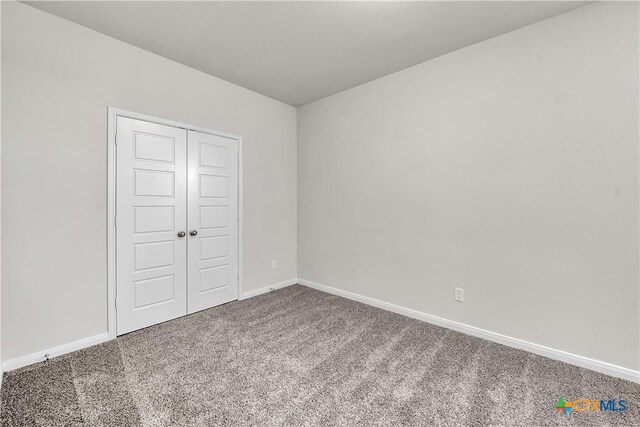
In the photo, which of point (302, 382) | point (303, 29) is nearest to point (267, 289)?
point (302, 382)

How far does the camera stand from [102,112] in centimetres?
253

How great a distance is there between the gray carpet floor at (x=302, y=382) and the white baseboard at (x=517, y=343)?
0.21 feet

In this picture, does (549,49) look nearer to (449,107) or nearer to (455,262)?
(449,107)

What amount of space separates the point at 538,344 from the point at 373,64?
308cm

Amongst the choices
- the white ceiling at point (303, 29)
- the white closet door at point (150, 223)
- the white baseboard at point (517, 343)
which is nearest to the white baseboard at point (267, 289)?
the white closet door at point (150, 223)

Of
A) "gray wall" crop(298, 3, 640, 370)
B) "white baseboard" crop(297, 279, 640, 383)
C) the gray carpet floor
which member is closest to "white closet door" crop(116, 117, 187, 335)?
the gray carpet floor

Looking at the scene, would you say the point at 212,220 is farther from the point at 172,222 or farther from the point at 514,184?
the point at 514,184

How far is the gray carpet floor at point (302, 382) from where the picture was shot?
64.8 inches

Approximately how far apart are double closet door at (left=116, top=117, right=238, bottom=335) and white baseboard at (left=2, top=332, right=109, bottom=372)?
0.18 meters

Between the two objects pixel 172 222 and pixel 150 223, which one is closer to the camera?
pixel 150 223

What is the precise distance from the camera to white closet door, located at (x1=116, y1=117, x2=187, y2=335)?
2664 millimetres

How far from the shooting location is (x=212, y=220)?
11.1 ft

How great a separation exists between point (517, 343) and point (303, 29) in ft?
10.9

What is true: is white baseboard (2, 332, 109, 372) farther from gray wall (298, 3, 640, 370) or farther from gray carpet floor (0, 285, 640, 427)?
gray wall (298, 3, 640, 370)
